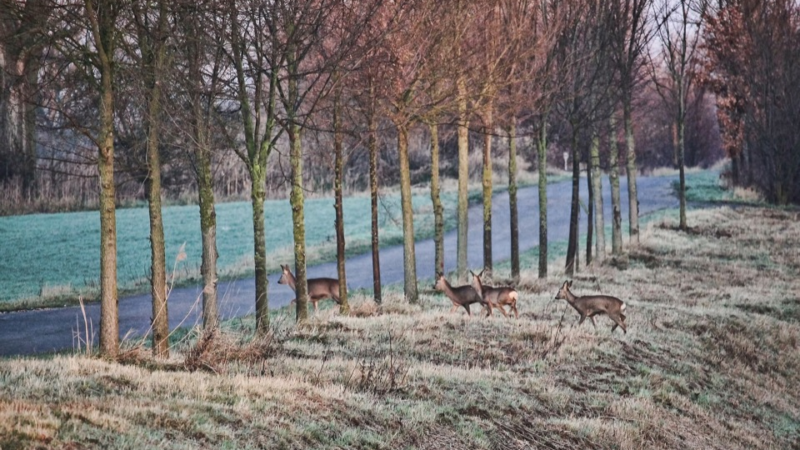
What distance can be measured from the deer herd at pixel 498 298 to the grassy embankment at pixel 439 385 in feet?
0.98

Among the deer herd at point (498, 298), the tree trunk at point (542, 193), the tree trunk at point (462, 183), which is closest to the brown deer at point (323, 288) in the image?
the deer herd at point (498, 298)

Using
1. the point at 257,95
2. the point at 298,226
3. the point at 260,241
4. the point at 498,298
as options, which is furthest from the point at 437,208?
the point at 257,95

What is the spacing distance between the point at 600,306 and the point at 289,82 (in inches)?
277

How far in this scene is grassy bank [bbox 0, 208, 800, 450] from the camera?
324 inches

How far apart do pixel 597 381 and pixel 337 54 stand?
6354mm

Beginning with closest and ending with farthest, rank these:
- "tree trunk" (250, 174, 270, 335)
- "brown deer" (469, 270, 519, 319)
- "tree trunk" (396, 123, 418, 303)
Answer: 1. "tree trunk" (250, 174, 270, 335)
2. "brown deer" (469, 270, 519, 319)
3. "tree trunk" (396, 123, 418, 303)

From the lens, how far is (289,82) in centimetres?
1505

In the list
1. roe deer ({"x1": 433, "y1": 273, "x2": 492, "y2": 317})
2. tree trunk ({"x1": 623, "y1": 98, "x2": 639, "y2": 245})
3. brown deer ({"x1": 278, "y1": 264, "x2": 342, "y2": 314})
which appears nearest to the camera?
roe deer ({"x1": 433, "y1": 273, "x2": 492, "y2": 317})

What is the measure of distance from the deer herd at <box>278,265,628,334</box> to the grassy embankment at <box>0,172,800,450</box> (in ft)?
0.98

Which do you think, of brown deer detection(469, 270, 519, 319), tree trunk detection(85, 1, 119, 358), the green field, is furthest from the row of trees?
the green field

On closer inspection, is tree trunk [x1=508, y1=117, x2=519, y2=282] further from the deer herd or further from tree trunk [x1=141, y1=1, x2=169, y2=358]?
tree trunk [x1=141, y1=1, x2=169, y2=358]

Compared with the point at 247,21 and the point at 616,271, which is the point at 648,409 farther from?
the point at 616,271

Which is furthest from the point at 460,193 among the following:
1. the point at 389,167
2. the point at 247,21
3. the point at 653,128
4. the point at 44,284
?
the point at 653,128

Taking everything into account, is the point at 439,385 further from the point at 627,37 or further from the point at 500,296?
the point at 627,37
